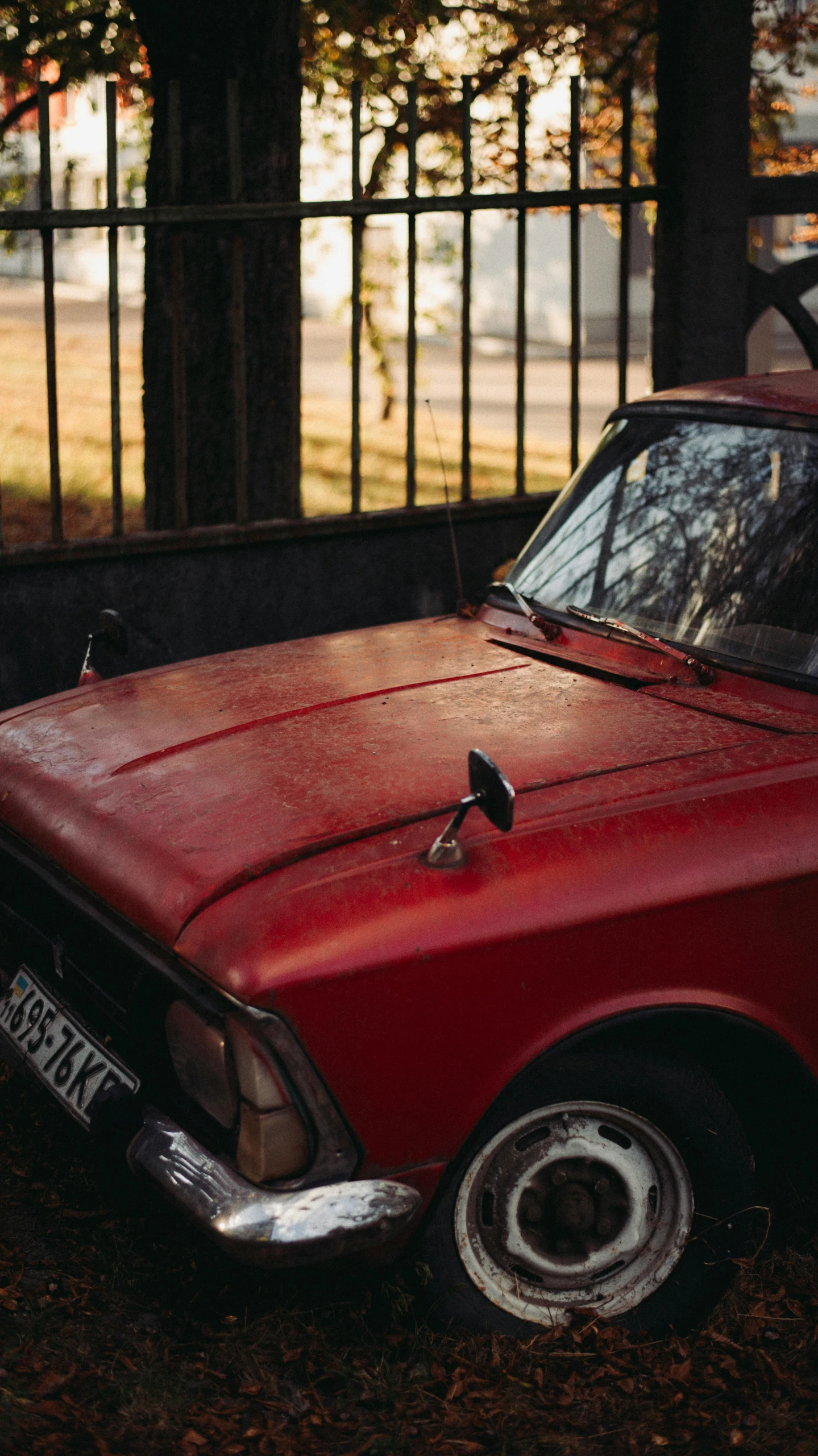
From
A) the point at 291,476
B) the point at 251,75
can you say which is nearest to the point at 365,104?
the point at 251,75

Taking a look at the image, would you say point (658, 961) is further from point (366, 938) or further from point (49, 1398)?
point (49, 1398)

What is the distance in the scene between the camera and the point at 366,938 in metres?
2.52

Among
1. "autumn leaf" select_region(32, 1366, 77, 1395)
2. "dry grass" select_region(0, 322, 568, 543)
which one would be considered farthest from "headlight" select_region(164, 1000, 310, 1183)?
"dry grass" select_region(0, 322, 568, 543)

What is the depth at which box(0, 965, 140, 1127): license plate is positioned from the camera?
288 cm

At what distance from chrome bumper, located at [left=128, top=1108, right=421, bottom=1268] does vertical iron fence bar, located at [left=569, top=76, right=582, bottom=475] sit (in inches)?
154

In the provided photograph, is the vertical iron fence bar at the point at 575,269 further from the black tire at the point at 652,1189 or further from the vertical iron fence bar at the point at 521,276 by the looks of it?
the black tire at the point at 652,1189

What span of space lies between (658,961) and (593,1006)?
16 cm

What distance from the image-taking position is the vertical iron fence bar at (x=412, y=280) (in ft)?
17.9

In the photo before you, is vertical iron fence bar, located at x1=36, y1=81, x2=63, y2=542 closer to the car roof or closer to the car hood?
the car hood

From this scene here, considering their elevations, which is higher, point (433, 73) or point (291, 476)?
point (433, 73)

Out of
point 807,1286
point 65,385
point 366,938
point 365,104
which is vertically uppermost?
point 365,104

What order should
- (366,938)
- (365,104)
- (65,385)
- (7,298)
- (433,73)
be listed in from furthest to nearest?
(7,298), (65,385), (433,73), (365,104), (366,938)

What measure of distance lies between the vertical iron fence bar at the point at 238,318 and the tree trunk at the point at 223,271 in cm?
15

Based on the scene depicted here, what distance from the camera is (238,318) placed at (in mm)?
5438
